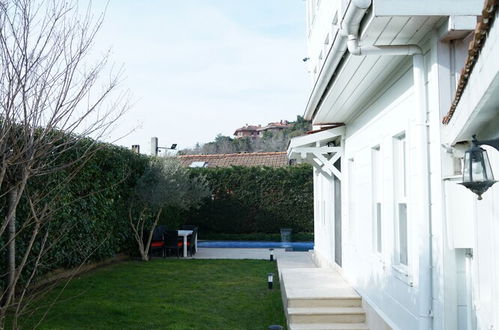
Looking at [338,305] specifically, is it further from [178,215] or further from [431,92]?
[178,215]

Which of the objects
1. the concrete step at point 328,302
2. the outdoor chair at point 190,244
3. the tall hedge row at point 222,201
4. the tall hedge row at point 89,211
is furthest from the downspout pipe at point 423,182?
the outdoor chair at point 190,244

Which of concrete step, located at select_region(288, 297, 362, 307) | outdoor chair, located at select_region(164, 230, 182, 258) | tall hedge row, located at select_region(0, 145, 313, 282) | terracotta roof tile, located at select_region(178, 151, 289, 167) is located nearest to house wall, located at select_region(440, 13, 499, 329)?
A: concrete step, located at select_region(288, 297, 362, 307)

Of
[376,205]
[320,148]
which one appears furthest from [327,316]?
[320,148]

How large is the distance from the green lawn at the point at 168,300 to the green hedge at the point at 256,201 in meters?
7.58

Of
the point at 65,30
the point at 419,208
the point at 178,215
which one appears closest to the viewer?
the point at 65,30

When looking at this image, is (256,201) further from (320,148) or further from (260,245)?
(320,148)

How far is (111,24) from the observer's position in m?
5.15

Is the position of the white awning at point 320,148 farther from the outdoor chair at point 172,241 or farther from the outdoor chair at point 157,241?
the outdoor chair at point 157,241

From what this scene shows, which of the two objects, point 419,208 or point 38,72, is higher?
point 38,72

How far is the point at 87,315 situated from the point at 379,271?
4.77m

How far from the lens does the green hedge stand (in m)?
21.5

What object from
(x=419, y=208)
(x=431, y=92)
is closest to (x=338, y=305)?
(x=419, y=208)

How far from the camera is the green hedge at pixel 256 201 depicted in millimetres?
21469

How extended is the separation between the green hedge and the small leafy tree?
17.1 feet
